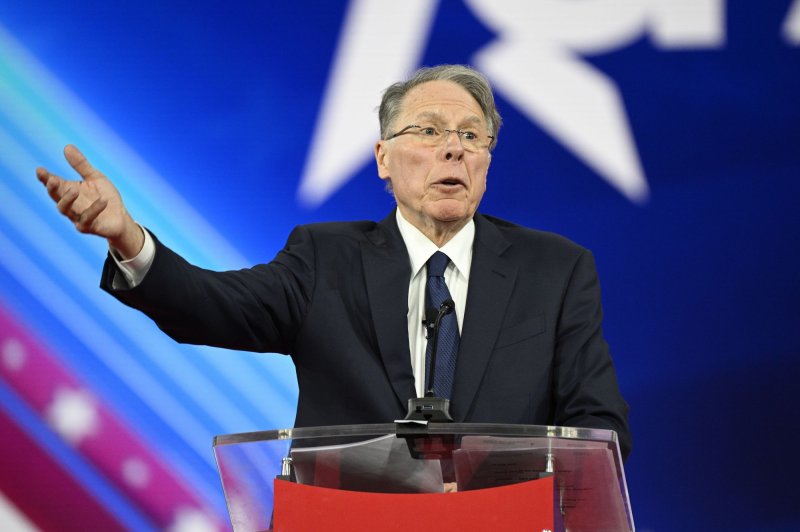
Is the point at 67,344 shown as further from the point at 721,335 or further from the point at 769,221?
the point at 769,221

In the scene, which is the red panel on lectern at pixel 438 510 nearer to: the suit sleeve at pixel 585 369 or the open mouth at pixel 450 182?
the suit sleeve at pixel 585 369

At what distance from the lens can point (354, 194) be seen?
10.4 feet

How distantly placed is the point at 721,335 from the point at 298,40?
1547 mm

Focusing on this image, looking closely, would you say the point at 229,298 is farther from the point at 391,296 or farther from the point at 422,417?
the point at 422,417

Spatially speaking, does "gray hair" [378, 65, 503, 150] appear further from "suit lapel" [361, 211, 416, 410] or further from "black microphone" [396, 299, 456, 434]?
"black microphone" [396, 299, 456, 434]

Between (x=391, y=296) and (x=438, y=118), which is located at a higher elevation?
(x=438, y=118)

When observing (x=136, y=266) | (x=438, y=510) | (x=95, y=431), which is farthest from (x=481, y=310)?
(x=95, y=431)

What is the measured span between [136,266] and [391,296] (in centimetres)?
62

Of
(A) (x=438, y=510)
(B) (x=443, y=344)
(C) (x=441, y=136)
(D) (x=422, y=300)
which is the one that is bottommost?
(A) (x=438, y=510)

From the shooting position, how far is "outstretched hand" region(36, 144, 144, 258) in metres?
1.49

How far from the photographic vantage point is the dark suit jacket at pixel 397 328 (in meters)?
1.99

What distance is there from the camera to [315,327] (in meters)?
2.14

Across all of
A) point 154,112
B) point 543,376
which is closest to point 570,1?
point 154,112

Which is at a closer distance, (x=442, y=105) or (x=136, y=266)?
(x=136, y=266)
